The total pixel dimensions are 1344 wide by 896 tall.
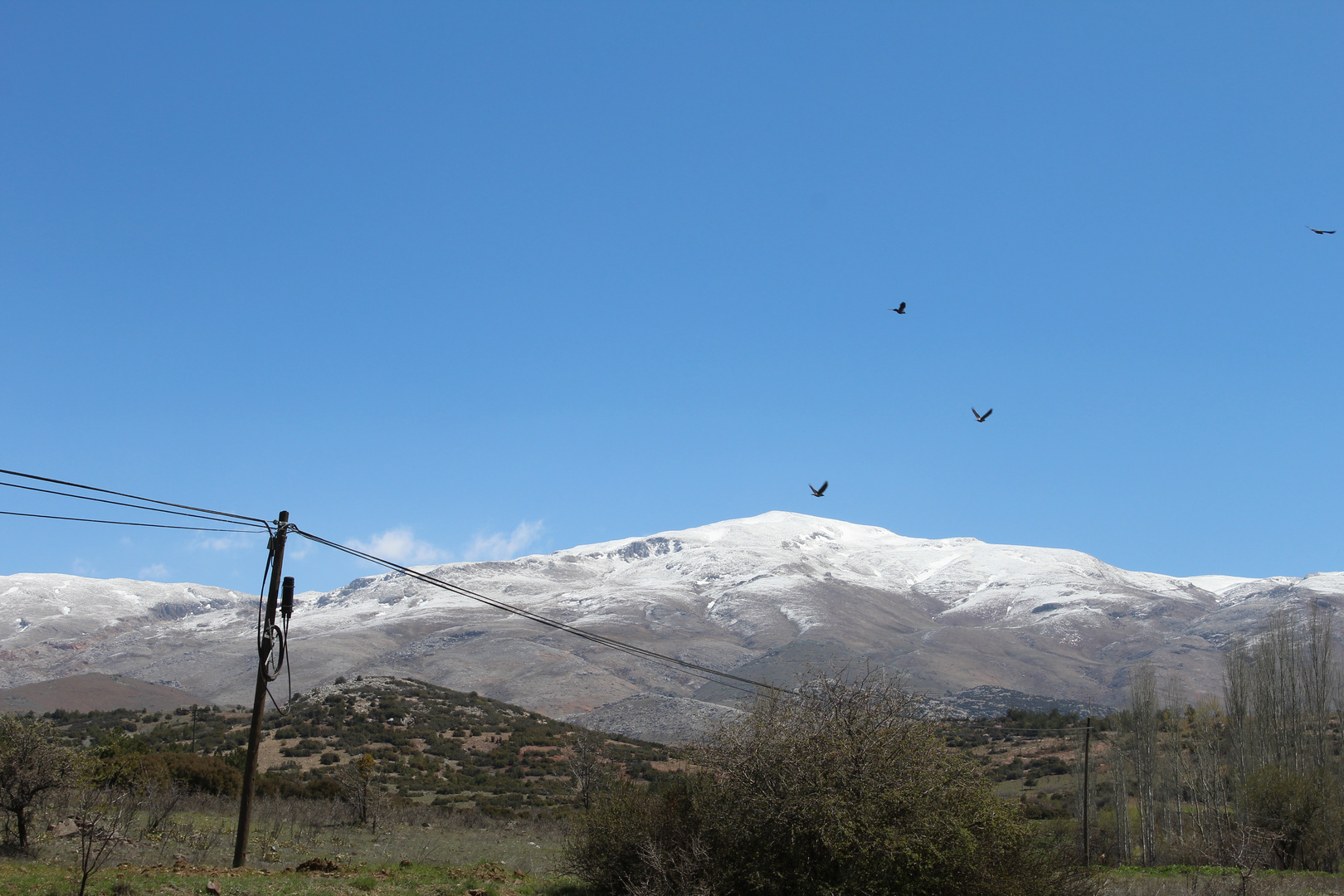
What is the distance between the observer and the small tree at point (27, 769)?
25141 mm

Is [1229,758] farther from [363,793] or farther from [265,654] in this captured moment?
[265,654]

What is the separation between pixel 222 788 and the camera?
1729 inches

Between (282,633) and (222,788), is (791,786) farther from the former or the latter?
(222,788)

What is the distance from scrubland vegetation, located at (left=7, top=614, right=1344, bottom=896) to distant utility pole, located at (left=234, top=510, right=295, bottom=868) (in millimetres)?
1242

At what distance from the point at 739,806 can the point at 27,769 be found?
1989 cm

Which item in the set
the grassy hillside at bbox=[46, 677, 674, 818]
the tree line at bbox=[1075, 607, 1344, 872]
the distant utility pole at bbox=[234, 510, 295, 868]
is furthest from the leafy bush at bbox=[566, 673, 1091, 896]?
the tree line at bbox=[1075, 607, 1344, 872]

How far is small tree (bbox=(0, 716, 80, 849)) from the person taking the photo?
2514 centimetres

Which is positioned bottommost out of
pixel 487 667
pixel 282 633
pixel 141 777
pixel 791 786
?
pixel 487 667

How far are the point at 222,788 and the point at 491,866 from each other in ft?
77.0

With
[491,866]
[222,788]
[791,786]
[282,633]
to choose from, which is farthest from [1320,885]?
[222,788]

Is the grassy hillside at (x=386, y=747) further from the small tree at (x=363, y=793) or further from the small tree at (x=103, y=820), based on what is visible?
the small tree at (x=103, y=820)

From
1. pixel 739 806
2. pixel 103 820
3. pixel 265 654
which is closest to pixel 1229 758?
pixel 739 806

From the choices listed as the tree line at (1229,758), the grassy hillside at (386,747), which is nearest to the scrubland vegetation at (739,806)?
the tree line at (1229,758)

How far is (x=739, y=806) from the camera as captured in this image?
68.3ft
